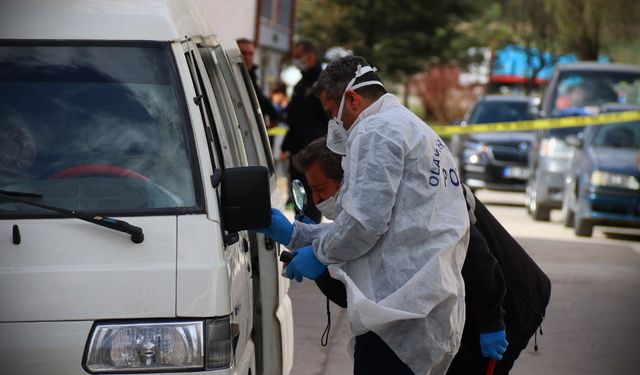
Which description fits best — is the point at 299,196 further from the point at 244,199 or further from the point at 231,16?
the point at 231,16

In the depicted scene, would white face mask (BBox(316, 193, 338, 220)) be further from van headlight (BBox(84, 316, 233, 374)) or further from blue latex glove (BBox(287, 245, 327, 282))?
van headlight (BBox(84, 316, 233, 374))

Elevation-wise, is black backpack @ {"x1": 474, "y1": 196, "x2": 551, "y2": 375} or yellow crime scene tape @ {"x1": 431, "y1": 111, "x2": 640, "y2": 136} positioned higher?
black backpack @ {"x1": 474, "y1": 196, "x2": 551, "y2": 375}

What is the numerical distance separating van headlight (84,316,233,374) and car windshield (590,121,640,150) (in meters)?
12.6

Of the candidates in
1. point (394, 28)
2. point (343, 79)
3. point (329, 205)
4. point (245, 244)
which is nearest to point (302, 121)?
point (245, 244)

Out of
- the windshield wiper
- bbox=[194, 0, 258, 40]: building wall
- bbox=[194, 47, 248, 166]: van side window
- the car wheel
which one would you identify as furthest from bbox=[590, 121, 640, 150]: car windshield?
the windshield wiper

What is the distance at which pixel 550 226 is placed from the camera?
16.9 m

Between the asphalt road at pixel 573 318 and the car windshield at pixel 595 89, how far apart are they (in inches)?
164

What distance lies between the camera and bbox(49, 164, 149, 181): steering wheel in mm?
4039

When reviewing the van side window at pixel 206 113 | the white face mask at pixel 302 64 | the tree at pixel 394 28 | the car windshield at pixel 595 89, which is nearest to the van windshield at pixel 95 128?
the van side window at pixel 206 113

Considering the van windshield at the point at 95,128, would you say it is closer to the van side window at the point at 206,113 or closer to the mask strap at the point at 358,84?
the van side window at the point at 206,113

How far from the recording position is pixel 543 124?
17891 millimetres

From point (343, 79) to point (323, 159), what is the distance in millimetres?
365

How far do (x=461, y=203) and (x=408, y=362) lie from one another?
560mm

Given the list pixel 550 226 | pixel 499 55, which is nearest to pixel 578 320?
pixel 550 226
